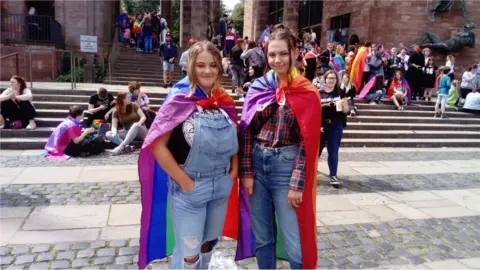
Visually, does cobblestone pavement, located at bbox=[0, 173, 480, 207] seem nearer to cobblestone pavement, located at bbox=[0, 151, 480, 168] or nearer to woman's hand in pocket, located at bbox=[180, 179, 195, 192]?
cobblestone pavement, located at bbox=[0, 151, 480, 168]

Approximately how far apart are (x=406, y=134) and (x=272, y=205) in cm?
951

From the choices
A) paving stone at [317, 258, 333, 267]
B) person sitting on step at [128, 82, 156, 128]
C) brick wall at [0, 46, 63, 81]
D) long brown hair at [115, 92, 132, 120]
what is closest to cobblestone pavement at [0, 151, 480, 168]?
long brown hair at [115, 92, 132, 120]

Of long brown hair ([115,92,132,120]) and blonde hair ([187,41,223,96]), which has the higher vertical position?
blonde hair ([187,41,223,96])

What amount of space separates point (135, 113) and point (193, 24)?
12.1 meters

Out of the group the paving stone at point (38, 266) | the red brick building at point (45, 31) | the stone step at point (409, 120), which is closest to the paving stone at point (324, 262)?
the paving stone at point (38, 266)

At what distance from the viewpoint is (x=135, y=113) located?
27.8 feet

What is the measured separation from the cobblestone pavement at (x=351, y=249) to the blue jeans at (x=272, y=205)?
0.88 m

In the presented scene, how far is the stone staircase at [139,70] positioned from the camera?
15.1 meters

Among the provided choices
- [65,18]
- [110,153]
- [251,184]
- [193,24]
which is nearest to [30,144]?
[110,153]

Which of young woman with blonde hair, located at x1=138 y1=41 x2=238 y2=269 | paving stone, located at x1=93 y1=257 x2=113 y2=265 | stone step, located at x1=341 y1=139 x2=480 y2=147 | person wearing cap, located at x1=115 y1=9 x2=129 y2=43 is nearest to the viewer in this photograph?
young woman with blonde hair, located at x1=138 y1=41 x2=238 y2=269

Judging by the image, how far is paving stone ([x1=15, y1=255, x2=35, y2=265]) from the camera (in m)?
3.40

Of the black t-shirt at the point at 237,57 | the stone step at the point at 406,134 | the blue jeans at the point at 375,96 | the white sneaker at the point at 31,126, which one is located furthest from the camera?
the blue jeans at the point at 375,96

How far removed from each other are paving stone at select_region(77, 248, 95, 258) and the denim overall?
4.95ft

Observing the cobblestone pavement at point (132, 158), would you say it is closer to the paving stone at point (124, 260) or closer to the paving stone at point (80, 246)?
the paving stone at point (80, 246)
